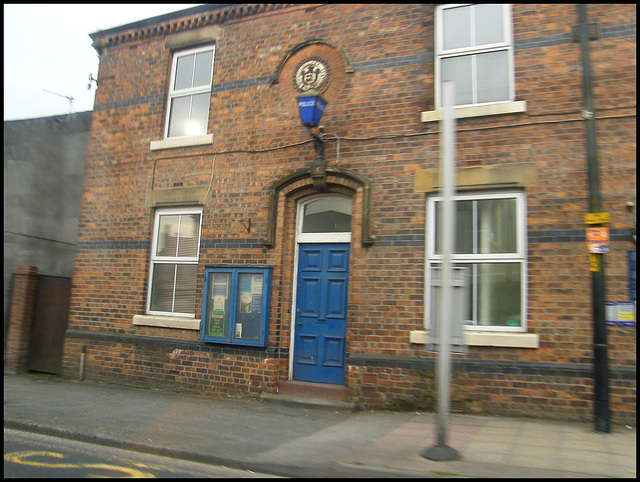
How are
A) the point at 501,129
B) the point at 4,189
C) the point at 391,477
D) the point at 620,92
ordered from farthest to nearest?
the point at 4,189 → the point at 501,129 → the point at 620,92 → the point at 391,477

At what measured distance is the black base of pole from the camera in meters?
4.82

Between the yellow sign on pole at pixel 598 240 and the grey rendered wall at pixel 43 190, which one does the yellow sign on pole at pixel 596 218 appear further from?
the grey rendered wall at pixel 43 190

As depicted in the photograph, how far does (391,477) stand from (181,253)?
598 centimetres

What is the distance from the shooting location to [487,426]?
20.2 feet

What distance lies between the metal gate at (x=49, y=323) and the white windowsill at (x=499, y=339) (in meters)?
7.23

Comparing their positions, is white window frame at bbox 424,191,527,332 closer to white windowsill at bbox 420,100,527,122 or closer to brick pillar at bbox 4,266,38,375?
white windowsill at bbox 420,100,527,122

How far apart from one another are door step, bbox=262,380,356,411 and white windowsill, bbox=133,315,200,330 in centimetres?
182

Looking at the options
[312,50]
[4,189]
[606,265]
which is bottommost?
[606,265]

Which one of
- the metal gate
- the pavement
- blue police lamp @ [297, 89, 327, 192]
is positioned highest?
blue police lamp @ [297, 89, 327, 192]

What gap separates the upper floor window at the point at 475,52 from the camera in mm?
7469

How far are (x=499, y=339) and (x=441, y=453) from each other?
2.40 metres

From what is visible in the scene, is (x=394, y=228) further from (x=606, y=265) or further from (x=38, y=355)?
(x=38, y=355)

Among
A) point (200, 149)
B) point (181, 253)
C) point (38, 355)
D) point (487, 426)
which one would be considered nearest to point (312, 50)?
point (200, 149)

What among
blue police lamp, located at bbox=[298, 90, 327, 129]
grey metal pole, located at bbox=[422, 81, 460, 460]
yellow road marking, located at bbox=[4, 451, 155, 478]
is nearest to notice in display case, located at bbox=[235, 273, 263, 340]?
blue police lamp, located at bbox=[298, 90, 327, 129]
